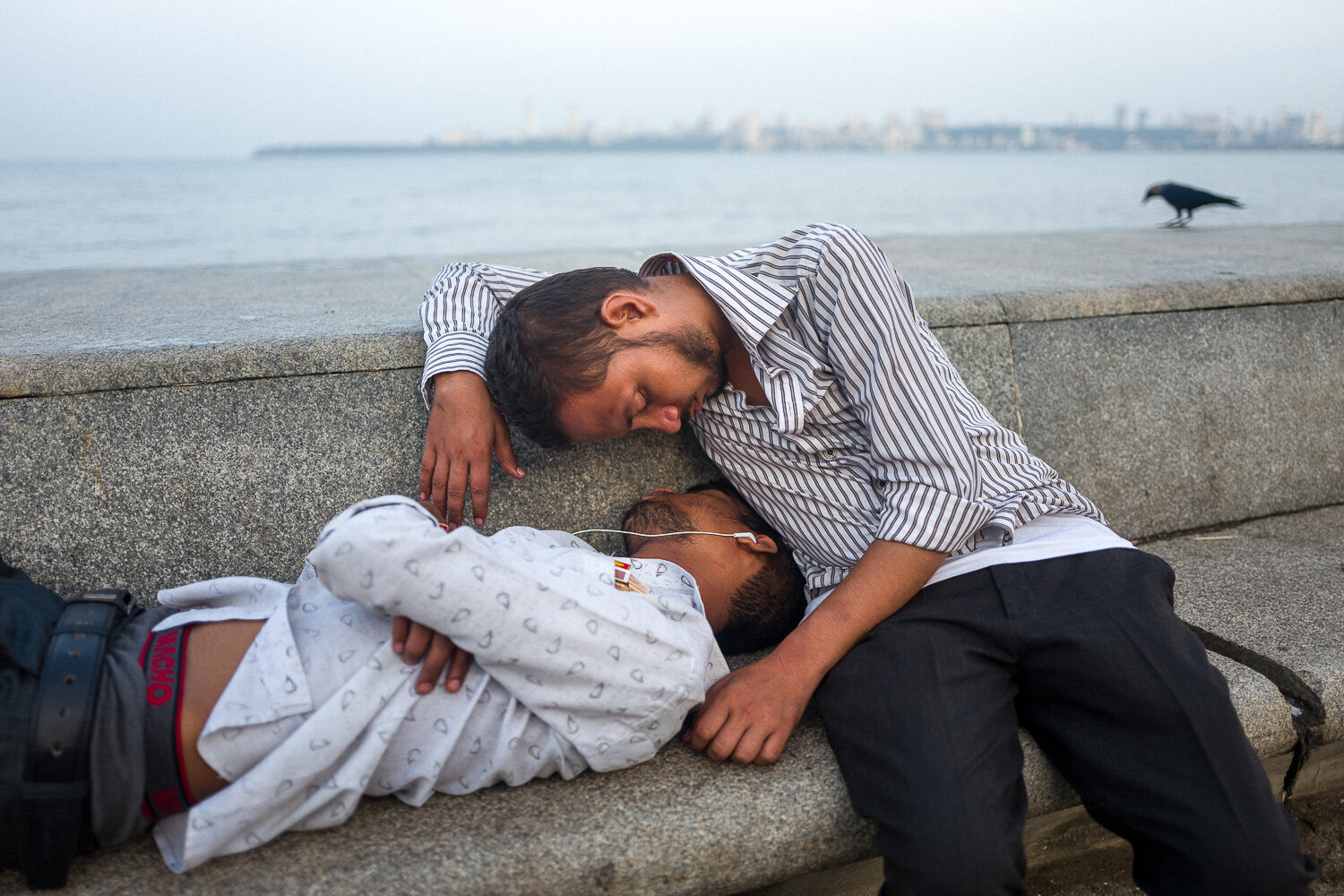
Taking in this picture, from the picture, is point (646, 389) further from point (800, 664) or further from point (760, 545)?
point (800, 664)

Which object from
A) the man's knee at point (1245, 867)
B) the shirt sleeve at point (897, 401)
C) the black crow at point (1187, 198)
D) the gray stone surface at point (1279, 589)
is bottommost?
the man's knee at point (1245, 867)

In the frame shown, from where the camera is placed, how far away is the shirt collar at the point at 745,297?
1916 mm

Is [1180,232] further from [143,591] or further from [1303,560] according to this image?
[143,591]

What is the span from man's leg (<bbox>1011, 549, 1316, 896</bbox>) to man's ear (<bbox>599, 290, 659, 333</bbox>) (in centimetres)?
91

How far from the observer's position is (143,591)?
207cm

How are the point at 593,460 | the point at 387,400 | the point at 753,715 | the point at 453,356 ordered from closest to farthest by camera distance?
the point at 753,715, the point at 453,356, the point at 387,400, the point at 593,460

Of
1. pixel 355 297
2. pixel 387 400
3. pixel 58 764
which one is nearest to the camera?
pixel 58 764

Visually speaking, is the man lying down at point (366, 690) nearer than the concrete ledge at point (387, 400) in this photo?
Yes

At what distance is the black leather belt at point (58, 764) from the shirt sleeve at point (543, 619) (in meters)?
0.40

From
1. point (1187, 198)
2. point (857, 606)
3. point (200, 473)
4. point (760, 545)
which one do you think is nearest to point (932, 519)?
point (857, 606)

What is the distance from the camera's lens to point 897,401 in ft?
5.96

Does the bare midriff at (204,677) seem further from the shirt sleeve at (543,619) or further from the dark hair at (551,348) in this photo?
the dark hair at (551,348)

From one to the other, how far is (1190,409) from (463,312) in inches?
93.8

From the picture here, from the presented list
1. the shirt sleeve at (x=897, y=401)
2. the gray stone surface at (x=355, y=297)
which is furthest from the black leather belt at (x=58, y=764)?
the shirt sleeve at (x=897, y=401)
